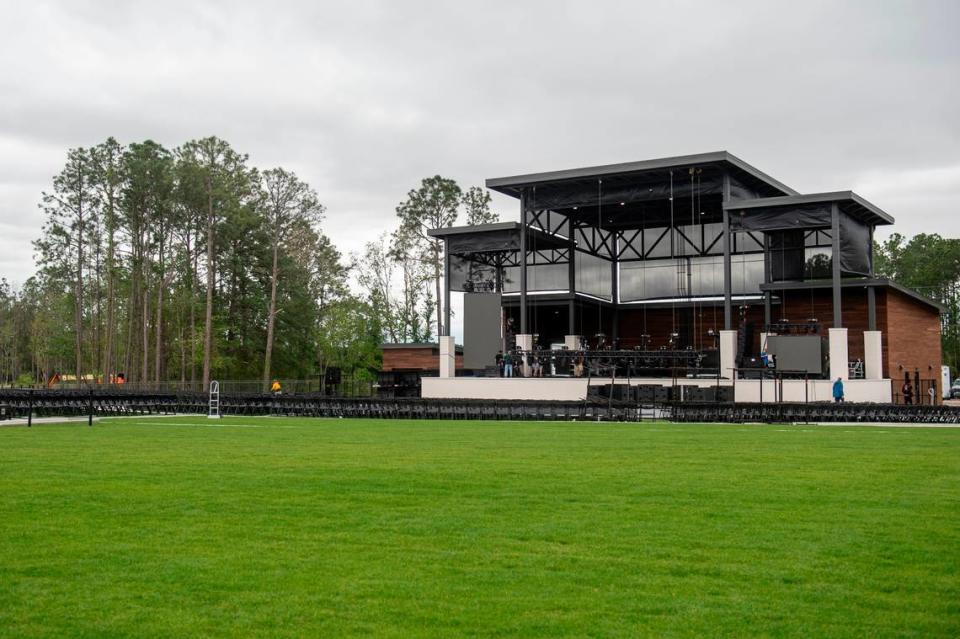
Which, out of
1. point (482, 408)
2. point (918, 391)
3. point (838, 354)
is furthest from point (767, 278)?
point (482, 408)

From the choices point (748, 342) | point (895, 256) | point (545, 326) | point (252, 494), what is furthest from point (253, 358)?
point (895, 256)

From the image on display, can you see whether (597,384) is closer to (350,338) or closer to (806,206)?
(806,206)

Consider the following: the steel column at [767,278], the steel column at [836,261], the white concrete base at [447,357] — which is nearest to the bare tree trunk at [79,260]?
the white concrete base at [447,357]

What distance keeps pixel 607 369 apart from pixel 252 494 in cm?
3128

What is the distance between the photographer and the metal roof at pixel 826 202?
3703 cm

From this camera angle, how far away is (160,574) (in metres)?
6.72

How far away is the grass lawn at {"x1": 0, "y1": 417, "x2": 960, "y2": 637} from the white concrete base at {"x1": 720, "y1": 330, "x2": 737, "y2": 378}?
23.2m

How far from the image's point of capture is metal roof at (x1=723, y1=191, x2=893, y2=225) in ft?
121

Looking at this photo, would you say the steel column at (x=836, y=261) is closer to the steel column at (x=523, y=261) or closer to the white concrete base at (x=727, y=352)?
the white concrete base at (x=727, y=352)

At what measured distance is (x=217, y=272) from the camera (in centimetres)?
6625

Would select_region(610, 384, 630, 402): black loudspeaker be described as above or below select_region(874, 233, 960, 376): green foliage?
below

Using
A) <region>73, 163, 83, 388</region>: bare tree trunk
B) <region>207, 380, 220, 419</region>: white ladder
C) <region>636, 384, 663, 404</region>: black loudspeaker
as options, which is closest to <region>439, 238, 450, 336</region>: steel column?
<region>636, 384, 663, 404</region>: black loudspeaker

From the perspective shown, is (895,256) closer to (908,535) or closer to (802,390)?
(802,390)

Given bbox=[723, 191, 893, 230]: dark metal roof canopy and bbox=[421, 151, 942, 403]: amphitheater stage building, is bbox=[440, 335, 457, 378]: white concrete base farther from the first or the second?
bbox=[723, 191, 893, 230]: dark metal roof canopy
